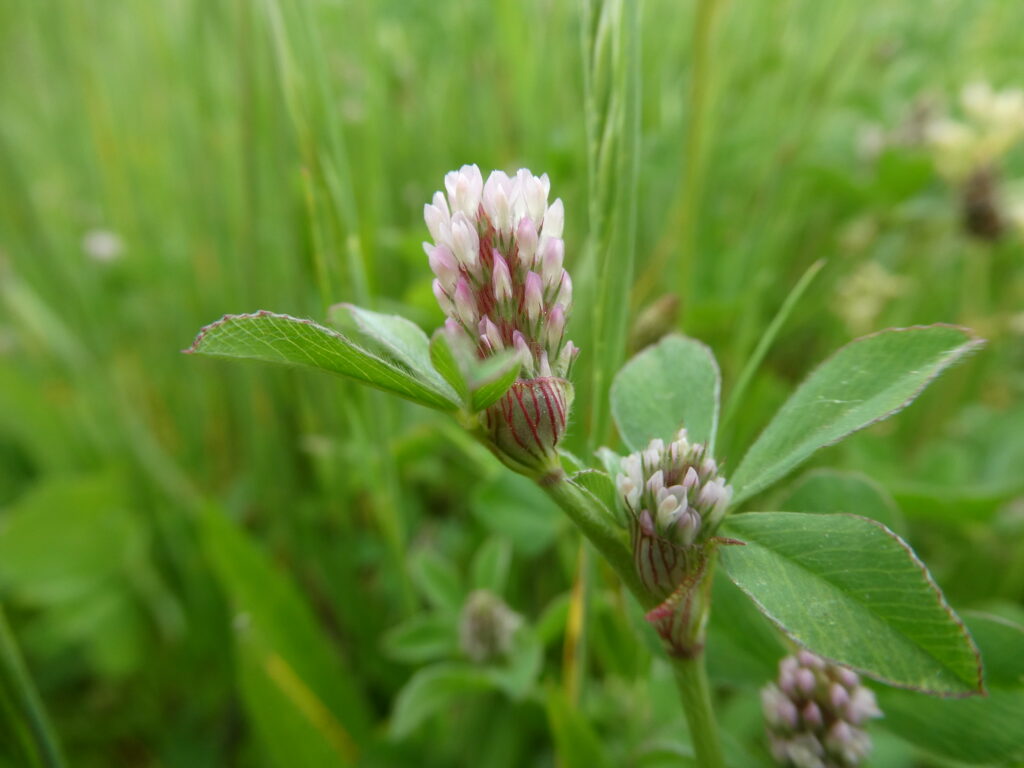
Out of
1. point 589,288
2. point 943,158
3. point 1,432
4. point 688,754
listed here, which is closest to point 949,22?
point 943,158

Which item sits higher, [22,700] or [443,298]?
[443,298]

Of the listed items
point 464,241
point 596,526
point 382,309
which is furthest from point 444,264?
point 382,309

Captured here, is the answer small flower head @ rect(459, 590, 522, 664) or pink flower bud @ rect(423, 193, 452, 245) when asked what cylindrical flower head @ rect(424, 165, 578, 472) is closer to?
pink flower bud @ rect(423, 193, 452, 245)

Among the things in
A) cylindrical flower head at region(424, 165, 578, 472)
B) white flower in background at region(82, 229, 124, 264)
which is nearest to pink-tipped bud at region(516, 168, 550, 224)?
cylindrical flower head at region(424, 165, 578, 472)

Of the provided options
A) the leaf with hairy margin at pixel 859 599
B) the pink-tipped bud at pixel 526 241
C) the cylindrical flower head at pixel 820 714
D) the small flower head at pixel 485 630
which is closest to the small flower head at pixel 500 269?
the pink-tipped bud at pixel 526 241

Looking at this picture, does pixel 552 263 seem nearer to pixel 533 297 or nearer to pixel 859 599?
pixel 533 297

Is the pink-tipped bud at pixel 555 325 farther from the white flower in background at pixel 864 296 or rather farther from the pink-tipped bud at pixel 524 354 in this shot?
the white flower in background at pixel 864 296
